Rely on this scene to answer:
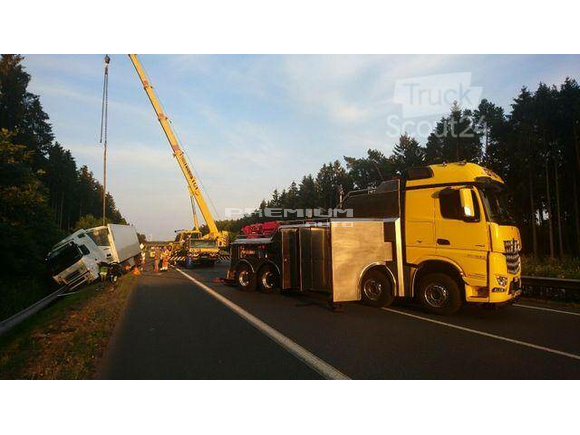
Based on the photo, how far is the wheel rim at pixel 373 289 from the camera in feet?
30.4

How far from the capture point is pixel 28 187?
2075cm

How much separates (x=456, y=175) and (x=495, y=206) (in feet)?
3.48

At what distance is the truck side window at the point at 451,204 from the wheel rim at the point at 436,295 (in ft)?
5.20

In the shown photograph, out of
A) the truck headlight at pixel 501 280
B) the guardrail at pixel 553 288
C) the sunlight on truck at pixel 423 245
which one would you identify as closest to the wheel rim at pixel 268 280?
the sunlight on truck at pixel 423 245

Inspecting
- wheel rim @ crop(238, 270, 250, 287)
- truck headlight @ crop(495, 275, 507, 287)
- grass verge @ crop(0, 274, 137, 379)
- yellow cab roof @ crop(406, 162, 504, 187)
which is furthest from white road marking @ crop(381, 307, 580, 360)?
grass verge @ crop(0, 274, 137, 379)

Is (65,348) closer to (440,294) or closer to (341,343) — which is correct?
(341,343)

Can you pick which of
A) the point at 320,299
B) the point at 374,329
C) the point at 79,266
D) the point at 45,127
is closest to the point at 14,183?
the point at 79,266

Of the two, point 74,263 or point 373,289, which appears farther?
point 74,263

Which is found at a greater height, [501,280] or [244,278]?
[501,280]

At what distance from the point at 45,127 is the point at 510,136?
59527mm

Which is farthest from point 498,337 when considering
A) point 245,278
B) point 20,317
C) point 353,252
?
point 20,317

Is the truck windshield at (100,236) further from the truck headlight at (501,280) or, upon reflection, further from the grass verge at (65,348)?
the truck headlight at (501,280)

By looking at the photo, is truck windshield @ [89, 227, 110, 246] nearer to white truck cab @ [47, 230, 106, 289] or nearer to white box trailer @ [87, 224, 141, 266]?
white box trailer @ [87, 224, 141, 266]
